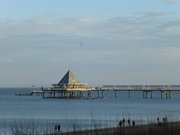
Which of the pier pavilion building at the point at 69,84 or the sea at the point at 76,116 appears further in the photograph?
the pier pavilion building at the point at 69,84

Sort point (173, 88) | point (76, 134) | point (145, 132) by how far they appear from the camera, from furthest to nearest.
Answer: point (173, 88) < point (76, 134) < point (145, 132)

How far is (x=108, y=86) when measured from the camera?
17450cm

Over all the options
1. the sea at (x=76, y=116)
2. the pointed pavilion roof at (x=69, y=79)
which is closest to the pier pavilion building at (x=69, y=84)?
the pointed pavilion roof at (x=69, y=79)

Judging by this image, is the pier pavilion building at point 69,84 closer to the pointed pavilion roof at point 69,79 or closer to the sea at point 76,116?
the pointed pavilion roof at point 69,79

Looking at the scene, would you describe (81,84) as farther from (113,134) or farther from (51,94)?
Result: (113,134)

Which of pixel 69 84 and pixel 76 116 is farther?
pixel 69 84

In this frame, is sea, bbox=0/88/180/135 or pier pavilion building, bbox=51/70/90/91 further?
pier pavilion building, bbox=51/70/90/91

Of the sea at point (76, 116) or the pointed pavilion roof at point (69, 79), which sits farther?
the pointed pavilion roof at point (69, 79)

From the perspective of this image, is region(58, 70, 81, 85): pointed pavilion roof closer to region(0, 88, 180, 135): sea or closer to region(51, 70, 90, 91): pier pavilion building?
region(51, 70, 90, 91): pier pavilion building

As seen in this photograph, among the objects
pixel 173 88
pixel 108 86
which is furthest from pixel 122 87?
pixel 173 88

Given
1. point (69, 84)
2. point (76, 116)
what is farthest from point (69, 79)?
point (76, 116)

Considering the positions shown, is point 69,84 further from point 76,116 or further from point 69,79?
point 76,116

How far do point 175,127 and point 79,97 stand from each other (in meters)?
135

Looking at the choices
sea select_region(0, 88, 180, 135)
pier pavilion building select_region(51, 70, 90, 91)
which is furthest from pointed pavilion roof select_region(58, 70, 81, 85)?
sea select_region(0, 88, 180, 135)
